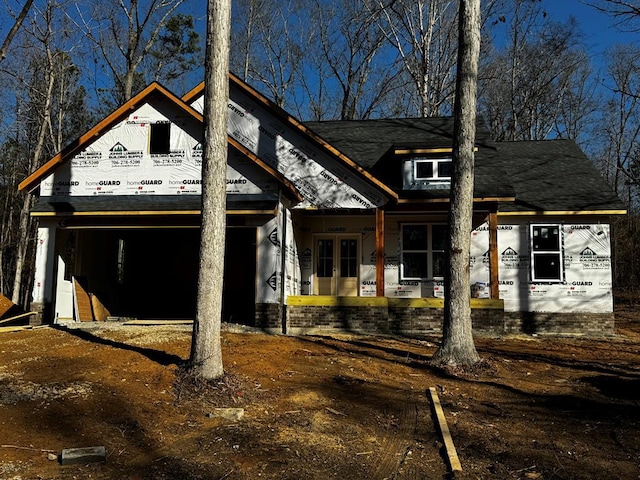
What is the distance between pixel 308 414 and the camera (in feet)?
19.5

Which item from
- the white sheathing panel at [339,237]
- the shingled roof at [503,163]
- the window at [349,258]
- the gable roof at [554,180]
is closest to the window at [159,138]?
the white sheathing panel at [339,237]

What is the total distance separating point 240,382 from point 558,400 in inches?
161

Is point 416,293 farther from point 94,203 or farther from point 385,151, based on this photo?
point 94,203

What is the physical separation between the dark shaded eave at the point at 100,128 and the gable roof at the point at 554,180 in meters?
8.95

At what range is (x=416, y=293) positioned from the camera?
14.2 metres

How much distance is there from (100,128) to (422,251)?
8.84 m

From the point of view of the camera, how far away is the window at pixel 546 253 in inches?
538

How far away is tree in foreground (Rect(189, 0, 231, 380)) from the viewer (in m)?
6.73

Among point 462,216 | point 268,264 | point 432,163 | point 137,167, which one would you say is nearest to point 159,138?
point 137,167

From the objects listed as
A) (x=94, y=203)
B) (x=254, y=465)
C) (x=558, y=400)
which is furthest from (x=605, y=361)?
(x=94, y=203)

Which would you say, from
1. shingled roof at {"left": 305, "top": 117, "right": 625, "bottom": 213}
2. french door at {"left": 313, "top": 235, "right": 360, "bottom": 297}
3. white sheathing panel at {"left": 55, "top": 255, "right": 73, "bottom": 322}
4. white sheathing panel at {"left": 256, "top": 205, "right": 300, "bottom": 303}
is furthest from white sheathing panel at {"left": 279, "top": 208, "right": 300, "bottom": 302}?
white sheathing panel at {"left": 55, "top": 255, "right": 73, "bottom": 322}

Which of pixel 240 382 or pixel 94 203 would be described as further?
pixel 94 203

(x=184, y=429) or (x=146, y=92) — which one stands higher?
(x=146, y=92)

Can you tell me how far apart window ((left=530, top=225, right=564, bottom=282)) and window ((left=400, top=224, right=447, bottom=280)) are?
235 cm
